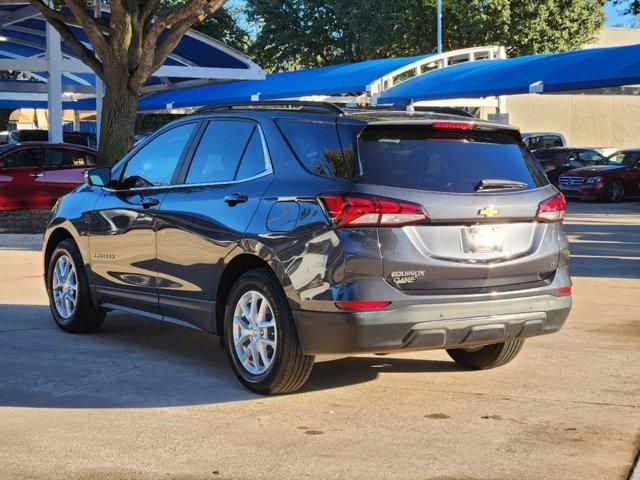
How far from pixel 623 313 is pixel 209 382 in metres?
4.66

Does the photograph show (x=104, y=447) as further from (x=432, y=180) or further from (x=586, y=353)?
(x=586, y=353)

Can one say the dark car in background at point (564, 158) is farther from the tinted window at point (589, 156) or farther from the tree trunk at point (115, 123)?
the tree trunk at point (115, 123)

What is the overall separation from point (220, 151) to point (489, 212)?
2070 mm

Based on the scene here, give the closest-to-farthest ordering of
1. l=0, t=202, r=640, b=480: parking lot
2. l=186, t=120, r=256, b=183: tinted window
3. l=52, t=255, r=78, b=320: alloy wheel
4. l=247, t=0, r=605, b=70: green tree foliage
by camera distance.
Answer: l=0, t=202, r=640, b=480: parking lot, l=186, t=120, r=256, b=183: tinted window, l=52, t=255, r=78, b=320: alloy wheel, l=247, t=0, r=605, b=70: green tree foliage

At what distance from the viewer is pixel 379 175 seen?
647 centimetres

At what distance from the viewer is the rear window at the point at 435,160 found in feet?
21.4

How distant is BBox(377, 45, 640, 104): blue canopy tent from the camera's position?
2719cm

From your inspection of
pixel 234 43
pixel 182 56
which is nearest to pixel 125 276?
pixel 182 56

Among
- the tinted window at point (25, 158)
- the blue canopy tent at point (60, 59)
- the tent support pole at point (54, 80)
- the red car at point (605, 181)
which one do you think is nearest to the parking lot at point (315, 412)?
the tinted window at point (25, 158)

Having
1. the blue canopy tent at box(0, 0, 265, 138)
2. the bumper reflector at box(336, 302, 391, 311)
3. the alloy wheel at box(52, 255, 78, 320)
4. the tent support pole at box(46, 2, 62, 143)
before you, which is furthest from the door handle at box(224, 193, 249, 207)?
the tent support pole at box(46, 2, 62, 143)

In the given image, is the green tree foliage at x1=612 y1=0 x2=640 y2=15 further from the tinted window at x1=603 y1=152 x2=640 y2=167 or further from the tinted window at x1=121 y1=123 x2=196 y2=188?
the tinted window at x1=121 y1=123 x2=196 y2=188

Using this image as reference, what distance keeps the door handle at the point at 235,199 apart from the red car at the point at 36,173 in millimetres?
14903

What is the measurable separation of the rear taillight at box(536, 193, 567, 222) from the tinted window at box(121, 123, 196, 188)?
266 centimetres

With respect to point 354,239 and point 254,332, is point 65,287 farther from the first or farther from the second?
point 354,239
